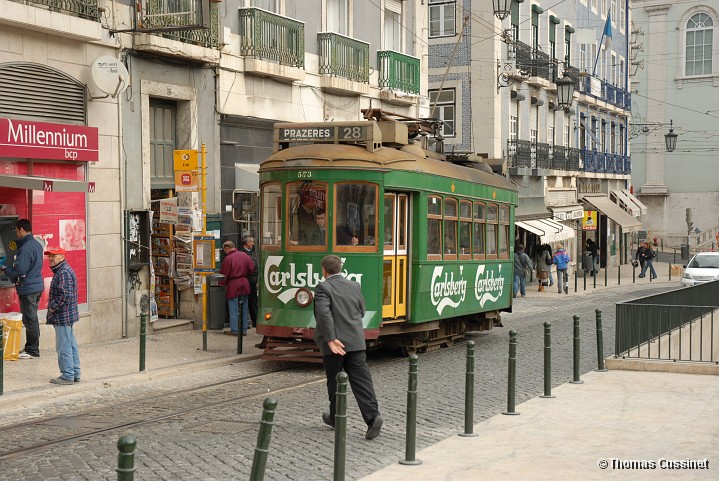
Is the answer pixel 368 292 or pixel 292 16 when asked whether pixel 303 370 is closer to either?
pixel 368 292

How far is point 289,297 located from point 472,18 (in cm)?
2460

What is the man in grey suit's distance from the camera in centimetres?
1010

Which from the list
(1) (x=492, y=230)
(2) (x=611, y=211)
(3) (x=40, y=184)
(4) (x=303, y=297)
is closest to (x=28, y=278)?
(3) (x=40, y=184)

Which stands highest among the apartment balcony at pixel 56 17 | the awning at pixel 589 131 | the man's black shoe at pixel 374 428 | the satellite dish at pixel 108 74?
the awning at pixel 589 131

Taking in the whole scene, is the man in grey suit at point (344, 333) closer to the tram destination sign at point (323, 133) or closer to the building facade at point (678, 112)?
the tram destination sign at point (323, 133)

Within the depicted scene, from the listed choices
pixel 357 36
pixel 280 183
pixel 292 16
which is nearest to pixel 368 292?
pixel 280 183

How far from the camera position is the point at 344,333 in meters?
10.2

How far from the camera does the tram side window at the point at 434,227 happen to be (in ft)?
53.8

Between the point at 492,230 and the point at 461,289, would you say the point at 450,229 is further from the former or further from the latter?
the point at 492,230

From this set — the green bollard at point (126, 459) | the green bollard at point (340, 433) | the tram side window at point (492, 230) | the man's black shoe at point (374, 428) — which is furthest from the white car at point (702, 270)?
the green bollard at point (126, 459)

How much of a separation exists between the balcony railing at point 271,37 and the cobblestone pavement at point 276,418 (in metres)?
7.60

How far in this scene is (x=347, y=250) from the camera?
1509cm

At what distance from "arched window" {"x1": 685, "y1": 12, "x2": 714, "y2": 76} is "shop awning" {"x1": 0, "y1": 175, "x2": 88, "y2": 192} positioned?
58.3m

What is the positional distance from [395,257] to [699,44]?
189ft
